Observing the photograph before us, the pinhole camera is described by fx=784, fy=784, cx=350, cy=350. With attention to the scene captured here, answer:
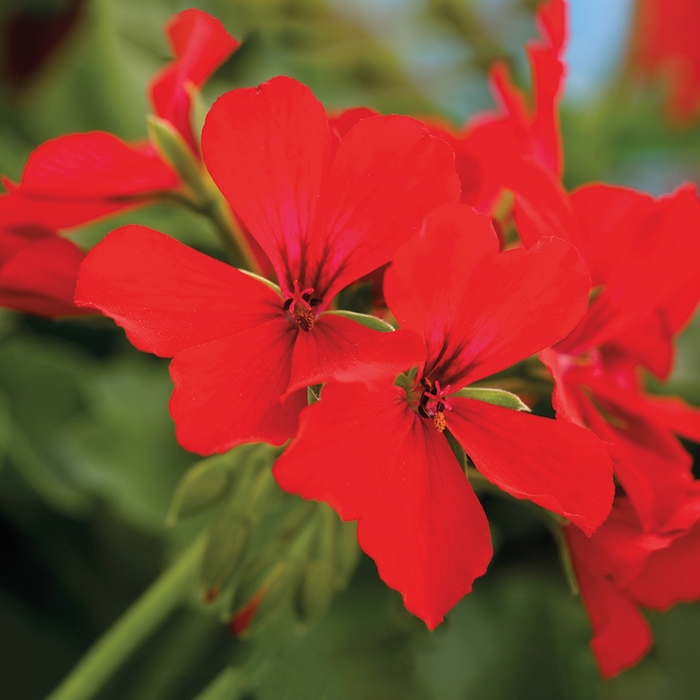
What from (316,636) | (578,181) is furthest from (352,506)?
(578,181)

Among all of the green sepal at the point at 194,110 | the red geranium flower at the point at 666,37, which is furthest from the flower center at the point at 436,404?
the red geranium flower at the point at 666,37

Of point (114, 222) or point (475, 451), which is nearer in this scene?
point (475, 451)

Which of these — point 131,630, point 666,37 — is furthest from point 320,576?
point 666,37

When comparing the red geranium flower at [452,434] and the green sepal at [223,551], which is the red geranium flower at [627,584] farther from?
the green sepal at [223,551]

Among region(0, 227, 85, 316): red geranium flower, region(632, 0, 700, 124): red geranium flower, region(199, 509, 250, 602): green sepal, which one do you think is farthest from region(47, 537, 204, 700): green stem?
region(632, 0, 700, 124): red geranium flower

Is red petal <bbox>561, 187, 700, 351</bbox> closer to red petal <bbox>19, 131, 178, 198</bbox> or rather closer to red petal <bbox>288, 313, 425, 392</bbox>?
red petal <bbox>288, 313, 425, 392</bbox>

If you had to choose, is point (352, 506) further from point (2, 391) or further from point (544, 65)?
point (2, 391)
